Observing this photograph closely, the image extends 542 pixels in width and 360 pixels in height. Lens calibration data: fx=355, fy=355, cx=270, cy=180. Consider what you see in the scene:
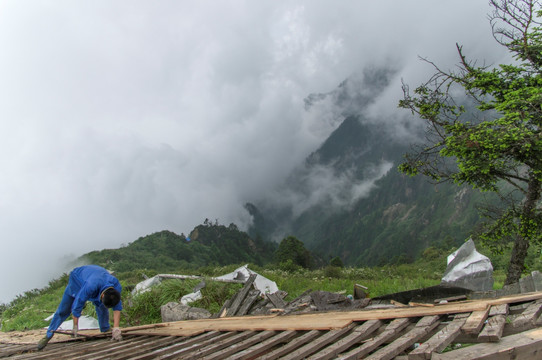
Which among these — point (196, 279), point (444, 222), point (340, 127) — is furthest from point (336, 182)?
point (196, 279)

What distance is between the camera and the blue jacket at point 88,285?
6.00m

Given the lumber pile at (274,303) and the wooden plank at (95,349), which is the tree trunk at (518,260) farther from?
the wooden plank at (95,349)

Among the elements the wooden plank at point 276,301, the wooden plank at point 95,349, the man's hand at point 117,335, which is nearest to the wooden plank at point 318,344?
the wooden plank at point 95,349

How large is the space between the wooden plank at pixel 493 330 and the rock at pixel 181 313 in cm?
598

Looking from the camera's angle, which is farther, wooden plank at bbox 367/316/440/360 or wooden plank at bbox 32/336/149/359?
wooden plank at bbox 32/336/149/359

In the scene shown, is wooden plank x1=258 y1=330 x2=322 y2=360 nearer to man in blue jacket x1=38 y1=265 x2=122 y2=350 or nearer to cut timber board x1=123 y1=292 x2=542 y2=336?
cut timber board x1=123 y1=292 x2=542 y2=336

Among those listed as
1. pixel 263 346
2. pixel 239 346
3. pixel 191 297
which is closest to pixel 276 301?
pixel 239 346

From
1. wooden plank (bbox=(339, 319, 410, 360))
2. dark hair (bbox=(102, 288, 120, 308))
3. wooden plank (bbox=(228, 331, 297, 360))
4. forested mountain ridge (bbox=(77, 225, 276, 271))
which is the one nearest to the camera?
wooden plank (bbox=(339, 319, 410, 360))

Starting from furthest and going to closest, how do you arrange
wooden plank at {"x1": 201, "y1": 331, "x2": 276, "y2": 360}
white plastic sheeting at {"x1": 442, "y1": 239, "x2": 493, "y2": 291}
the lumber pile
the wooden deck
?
white plastic sheeting at {"x1": 442, "y1": 239, "x2": 493, "y2": 291} → the lumber pile → wooden plank at {"x1": 201, "y1": 331, "x2": 276, "y2": 360} → the wooden deck

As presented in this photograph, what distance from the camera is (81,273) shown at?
21.2 ft

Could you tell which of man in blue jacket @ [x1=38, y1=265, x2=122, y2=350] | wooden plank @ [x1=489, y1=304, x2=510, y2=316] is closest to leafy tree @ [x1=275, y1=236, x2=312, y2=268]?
man in blue jacket @ [x1=38, y1=265, x2=122, y2=350]

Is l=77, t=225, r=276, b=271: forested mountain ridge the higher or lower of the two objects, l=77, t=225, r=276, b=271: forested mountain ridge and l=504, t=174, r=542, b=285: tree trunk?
the higher

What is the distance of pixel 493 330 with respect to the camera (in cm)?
271

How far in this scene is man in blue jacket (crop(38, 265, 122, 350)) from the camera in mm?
5879
